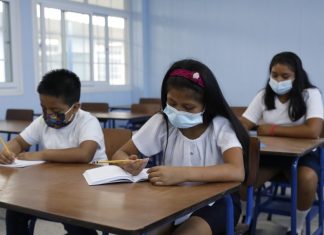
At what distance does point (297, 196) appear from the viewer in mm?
2426

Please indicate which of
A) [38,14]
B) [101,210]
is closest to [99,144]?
[101,210]

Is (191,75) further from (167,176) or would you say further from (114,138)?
(114,138)

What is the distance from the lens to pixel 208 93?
1551mm

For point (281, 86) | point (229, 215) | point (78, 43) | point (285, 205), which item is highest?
point (78, 43)

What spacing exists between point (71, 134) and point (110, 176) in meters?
0.65

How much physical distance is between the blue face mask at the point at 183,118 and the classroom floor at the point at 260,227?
936mm

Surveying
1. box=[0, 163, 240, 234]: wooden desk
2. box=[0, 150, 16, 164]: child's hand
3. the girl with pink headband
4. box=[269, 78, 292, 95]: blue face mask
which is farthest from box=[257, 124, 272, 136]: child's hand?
box=[0, 150, 16, 164]: child's hand

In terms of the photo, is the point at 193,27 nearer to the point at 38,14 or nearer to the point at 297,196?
the point at 38,14

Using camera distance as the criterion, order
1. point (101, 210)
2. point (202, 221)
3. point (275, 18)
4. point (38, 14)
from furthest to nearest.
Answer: point (275, 18), point (38, 14), point (202, 221), point (101, 210)

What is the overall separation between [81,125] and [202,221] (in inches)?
33.0

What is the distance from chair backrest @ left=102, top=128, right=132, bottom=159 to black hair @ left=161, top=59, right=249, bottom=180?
0.52 meters

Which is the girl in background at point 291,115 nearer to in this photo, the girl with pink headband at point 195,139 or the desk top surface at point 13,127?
the girl with pink headband at point 195,139

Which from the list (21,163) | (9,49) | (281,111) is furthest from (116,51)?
(21,163)

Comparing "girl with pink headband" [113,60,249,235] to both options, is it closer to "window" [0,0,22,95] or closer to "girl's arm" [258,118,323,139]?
"girl's arm" [258,118,323,139]
